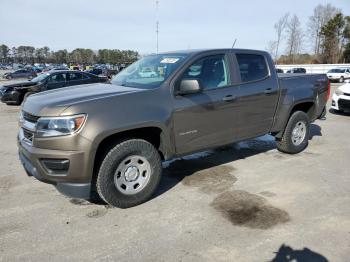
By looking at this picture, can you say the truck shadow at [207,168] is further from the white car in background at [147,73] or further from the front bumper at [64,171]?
the white car in background at [147,73]

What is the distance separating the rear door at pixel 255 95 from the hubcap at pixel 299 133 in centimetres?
85

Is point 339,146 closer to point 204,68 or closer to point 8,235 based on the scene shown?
point 204,68

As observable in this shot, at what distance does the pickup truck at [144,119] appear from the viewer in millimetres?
3744

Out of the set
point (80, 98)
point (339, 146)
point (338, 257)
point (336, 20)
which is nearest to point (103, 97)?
point (80, 98)

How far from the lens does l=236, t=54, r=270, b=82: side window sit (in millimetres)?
5373

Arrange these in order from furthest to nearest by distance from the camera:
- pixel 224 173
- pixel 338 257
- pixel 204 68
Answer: pixel 224 173 → pixel 204 68 → pixel 338 257

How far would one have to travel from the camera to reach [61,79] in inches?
603

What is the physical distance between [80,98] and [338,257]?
305cm

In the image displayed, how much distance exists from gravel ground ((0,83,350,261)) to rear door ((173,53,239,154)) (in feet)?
2.19

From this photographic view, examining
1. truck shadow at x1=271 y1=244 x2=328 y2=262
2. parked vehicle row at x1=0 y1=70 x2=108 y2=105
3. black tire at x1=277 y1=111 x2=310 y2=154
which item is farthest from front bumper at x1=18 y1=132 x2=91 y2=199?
parked vehicle row at x1=0 y1=70 x2=108 y2=105

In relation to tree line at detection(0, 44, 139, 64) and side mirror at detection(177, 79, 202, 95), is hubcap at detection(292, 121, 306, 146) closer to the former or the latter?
side mirror at detection(177, 79, 202, 95)

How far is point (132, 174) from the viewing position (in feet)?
13.9

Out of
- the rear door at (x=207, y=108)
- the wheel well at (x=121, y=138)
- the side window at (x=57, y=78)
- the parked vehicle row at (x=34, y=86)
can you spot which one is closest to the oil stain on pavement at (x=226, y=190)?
the rear door at (x=207, y=108)

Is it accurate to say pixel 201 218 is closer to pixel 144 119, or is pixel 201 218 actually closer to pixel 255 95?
pixel 144 119
